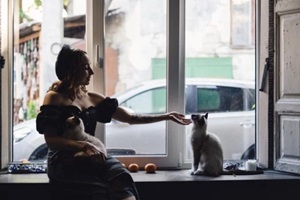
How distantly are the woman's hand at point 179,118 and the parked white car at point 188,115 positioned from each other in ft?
0.78

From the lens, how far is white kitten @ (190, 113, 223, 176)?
3154mm

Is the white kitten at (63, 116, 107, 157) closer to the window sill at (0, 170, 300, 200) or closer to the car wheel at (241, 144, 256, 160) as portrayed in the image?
the window sill at (0, 170, 300, 200)

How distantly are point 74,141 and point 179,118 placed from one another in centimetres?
70

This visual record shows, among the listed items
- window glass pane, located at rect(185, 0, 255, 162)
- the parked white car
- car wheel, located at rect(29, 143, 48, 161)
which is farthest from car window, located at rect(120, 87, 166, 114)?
car wheel, located at rect(29, 143, 48, 161)

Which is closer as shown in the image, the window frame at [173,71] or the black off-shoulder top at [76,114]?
Result: the black off-shoulder top at [76,114]

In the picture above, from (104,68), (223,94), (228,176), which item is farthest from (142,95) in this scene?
(228,176)

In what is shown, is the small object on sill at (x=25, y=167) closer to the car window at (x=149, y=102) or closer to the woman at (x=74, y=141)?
the woman at (x=74, y=141)

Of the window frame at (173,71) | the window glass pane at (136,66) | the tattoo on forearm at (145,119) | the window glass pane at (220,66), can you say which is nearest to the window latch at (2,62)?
the window frame at (173,71)

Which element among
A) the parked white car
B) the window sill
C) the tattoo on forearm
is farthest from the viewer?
the parked white car

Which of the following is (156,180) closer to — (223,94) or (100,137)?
(100,137)

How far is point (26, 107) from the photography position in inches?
131

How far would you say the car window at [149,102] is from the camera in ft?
11.1

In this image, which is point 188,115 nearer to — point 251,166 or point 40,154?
point 251,166

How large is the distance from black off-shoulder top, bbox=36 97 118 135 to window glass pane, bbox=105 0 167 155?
311 millimetres
